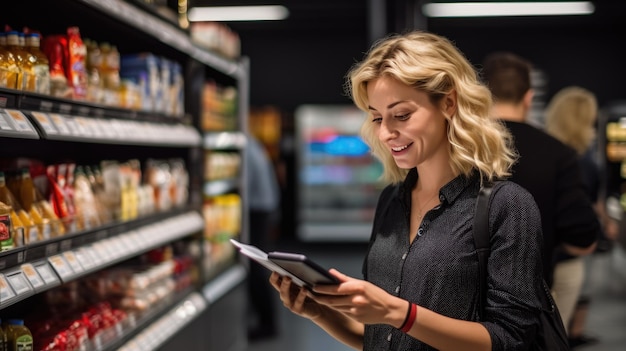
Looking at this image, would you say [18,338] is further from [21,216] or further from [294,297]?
[294,297]

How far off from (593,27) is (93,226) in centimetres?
1068

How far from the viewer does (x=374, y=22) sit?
10266 millimetres

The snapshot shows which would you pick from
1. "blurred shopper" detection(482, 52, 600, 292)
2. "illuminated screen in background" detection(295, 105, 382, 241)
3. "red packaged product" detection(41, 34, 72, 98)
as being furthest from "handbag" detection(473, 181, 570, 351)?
"illuminated screen in background" detection(295, 105, 382, 241)

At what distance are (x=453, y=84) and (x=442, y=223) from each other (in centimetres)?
38

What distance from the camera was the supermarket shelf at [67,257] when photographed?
7.32 feet

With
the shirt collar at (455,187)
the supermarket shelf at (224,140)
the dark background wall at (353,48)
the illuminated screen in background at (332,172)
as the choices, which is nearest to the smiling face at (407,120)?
the shirt collar at (455,187)

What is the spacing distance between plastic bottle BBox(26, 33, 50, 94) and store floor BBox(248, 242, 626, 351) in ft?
13.0

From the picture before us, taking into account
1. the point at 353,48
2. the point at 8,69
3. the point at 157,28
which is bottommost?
the point at 8,69

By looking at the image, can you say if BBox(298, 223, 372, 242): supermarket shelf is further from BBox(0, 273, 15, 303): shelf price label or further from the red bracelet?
the red bracelet

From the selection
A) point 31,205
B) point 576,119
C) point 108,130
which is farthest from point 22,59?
point 576,119

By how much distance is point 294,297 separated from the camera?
2039 millimetres

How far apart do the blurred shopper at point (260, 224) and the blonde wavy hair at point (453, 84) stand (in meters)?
4.63

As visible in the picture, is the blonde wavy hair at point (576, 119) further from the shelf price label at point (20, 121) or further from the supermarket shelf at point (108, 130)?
the shelf price label at point (20, 121)

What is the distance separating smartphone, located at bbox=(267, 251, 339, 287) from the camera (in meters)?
1.65
